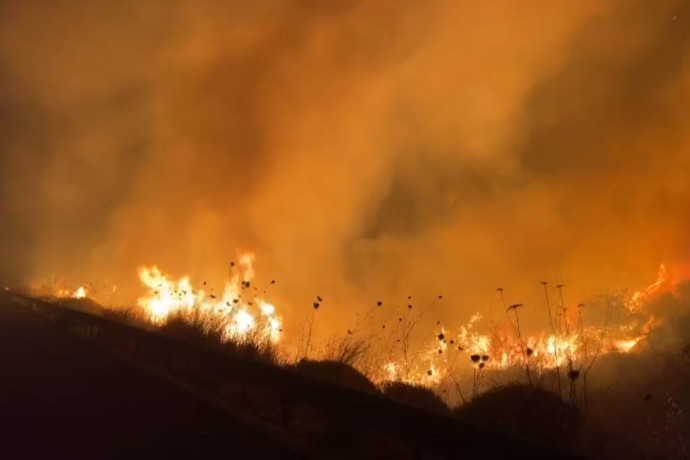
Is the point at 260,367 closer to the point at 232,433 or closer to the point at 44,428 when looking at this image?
the point at 232,433

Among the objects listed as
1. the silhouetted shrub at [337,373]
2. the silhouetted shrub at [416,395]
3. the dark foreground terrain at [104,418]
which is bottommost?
the dark foreground terrain at [104,418]

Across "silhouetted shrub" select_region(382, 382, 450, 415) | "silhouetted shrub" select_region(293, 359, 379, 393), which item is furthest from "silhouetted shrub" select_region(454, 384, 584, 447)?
"silhouetted shrub" select_region(293, 359, 379, 393)

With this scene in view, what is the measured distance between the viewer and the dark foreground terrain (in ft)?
17.8

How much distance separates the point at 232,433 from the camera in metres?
6.02

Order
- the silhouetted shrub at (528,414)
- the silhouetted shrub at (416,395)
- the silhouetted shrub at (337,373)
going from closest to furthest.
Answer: the silhouetted shrub at (528,414), the silhouetted shrub at (416,395), the silhouetted shrub at (337,373)

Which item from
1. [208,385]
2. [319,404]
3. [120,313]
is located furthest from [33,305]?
[319,404]

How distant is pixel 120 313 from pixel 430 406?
17449mm

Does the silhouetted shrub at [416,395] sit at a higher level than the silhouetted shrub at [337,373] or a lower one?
lower

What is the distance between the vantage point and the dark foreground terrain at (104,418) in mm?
5430

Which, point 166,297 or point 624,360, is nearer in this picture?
point 624,360

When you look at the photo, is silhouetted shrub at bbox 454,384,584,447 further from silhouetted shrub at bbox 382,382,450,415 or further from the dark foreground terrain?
the dark foreground terrain

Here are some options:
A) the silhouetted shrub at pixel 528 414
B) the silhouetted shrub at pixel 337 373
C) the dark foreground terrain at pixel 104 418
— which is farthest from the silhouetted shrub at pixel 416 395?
the dark foreground terrain at pixel 104 418

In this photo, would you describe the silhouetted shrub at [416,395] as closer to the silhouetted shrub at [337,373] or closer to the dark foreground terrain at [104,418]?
the silhouetted shrub at [337,373]

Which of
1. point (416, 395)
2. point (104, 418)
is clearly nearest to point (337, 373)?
point (416, 395)
